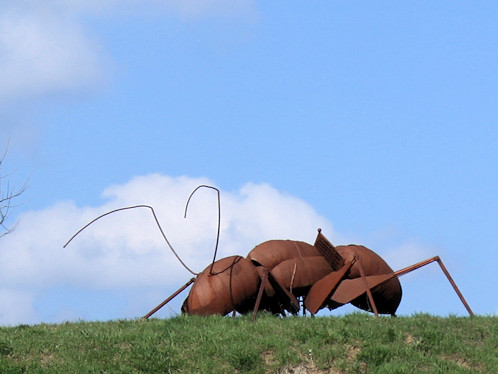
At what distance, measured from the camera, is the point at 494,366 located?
1722cm

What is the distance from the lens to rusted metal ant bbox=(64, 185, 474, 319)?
1991cm

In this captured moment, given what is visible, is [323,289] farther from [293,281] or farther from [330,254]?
[330,254]

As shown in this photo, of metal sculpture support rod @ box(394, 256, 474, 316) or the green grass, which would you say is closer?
the green grass

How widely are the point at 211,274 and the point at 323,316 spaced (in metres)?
2.90

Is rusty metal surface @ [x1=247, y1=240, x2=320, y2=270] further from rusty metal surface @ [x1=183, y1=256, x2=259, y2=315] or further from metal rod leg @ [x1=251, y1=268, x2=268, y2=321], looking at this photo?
metal rod leg @ [x1=251, y1=268, x2=268, y2=321]

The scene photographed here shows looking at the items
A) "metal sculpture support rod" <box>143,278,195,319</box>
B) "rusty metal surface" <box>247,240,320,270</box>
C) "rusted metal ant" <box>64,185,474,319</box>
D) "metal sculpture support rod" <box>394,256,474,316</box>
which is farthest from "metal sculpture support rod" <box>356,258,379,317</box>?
"metal sculpture support rod" <box>143,278,195,319</box>

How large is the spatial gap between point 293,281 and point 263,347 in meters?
3.21

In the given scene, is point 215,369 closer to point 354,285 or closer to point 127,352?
point 127,352

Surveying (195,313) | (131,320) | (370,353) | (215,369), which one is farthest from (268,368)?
(131,320)

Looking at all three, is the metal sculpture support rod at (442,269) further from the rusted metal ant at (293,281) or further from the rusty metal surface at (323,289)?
the rusty metal surface at (323,289)

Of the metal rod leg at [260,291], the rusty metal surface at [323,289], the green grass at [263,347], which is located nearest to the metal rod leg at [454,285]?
the green grass at [263,347]

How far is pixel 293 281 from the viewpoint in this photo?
20.3m

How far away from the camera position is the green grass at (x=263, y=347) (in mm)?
16953

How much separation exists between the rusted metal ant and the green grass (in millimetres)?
807
